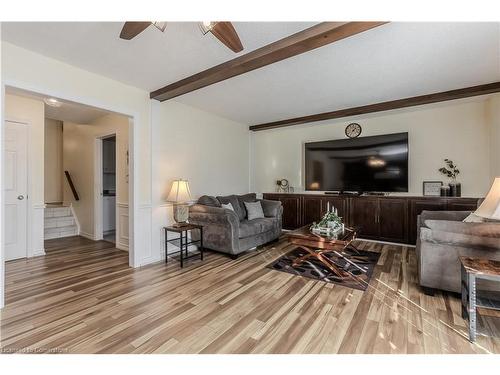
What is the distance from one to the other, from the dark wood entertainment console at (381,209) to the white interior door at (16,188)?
190 inches

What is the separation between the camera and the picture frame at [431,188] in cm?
404

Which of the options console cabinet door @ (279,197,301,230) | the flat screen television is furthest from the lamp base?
the flat screen television

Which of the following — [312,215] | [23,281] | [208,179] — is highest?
[208,179]

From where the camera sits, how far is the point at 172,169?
3844 millimetres

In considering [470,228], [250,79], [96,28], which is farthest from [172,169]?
[470,228]

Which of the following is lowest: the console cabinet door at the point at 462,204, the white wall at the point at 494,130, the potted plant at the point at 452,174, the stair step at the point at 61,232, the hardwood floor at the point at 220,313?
the hardwood floor at the point at 220,313

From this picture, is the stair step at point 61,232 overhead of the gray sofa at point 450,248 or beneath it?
beneath

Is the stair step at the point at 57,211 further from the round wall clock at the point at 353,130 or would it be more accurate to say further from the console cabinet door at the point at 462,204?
the console cabinet door at the point at 462,204

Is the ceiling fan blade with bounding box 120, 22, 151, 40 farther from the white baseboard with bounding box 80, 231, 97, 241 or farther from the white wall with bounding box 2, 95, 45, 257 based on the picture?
the white baseboard with bounding box 80, 231, 97, 241

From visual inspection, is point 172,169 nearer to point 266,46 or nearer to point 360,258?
point 266,46

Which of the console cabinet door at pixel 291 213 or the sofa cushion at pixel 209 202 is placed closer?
the sofa cushion at pixel 209 202

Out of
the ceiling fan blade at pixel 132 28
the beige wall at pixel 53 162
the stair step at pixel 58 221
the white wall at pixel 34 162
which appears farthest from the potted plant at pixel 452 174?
the beige wall at pixel 53 162

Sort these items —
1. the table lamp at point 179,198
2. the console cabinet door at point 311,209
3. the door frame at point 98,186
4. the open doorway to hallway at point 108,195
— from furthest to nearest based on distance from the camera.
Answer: the open doorway to hallway at point 108,195, the console cabinet door at point 311,209, the door frame at point 98,186, the table lamp at point 179,198
